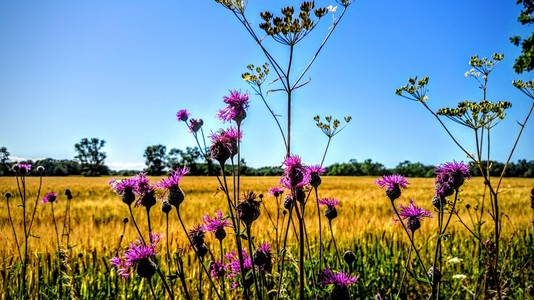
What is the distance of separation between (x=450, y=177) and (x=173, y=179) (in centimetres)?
181

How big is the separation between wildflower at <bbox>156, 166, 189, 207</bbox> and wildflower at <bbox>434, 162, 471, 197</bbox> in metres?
1.69

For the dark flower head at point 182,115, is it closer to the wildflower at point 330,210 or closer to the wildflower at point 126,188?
the wildflower at point 126,188

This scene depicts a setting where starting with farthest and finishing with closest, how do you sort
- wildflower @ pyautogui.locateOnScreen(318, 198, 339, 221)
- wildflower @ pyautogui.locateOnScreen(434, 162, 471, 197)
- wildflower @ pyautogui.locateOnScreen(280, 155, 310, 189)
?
wildflower @ pyautogui.locateOnScreen(318, 198, 339, 221), wildflower @ pyautogui.locateOnScreen(434, 162, 471, 197), wildflower @ pyautogui.locateOnScreen(280, 155, 310, 189)

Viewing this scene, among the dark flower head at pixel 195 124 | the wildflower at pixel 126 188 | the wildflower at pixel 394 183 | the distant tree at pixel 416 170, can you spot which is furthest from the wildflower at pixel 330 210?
the distant tree at pixel 416 170

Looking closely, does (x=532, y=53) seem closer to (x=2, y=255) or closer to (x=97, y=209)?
(x=97, y=209)

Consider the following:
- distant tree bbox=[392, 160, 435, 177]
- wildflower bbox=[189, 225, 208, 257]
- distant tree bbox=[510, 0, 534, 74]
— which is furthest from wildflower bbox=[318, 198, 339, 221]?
distant tree bbox=[392, 160, 435, 177]

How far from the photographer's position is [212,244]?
21.0 feet

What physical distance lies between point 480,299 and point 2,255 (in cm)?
555

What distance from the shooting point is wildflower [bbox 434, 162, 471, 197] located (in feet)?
9.04

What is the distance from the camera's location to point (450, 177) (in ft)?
9.11

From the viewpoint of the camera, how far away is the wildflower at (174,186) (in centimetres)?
248

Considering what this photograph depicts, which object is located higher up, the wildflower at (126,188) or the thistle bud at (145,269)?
the wildflower at (126,188)

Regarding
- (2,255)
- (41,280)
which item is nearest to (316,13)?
(41,280)

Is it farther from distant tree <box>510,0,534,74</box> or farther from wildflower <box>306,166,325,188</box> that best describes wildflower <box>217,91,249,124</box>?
distant tree <box>510,0,534,74</box>
